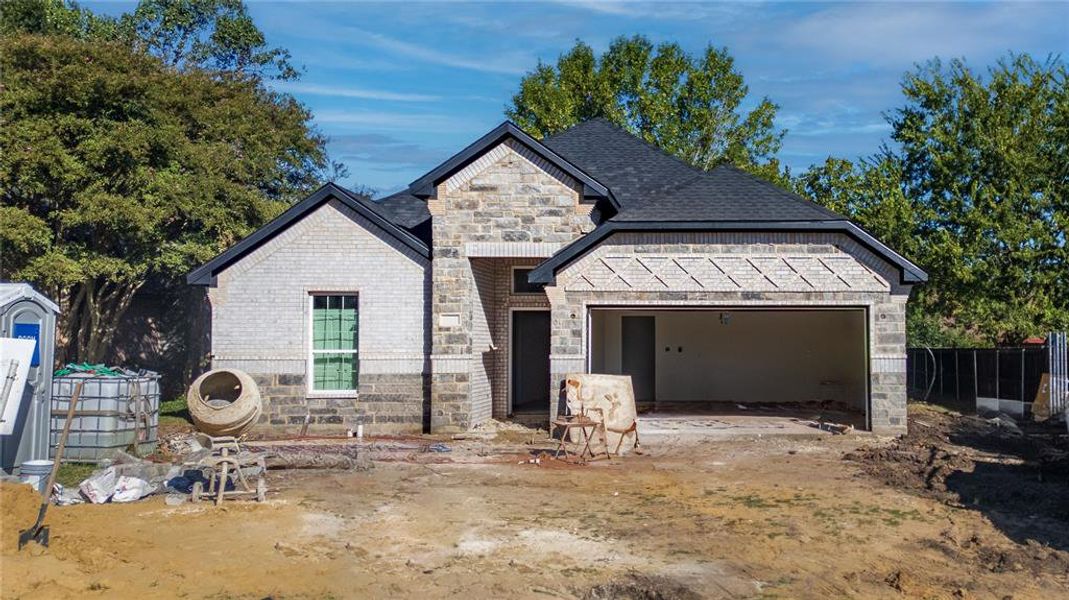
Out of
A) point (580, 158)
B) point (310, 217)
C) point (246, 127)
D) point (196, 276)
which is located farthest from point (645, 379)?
point (246, 127)

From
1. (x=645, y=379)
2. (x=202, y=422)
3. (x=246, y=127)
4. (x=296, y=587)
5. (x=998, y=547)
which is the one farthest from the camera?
(x=246, y=127)

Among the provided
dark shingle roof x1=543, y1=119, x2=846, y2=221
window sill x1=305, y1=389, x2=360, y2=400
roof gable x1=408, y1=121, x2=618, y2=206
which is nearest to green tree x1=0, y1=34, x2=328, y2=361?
window sill x1=305, y1=389, x2=360, y2=400

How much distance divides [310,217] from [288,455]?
19.7ft

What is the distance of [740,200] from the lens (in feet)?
58.4

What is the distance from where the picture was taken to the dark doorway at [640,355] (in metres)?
24.0

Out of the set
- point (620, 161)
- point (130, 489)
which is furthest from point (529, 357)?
point (130, 489)

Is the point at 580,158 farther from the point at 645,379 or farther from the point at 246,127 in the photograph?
the point at 246,127

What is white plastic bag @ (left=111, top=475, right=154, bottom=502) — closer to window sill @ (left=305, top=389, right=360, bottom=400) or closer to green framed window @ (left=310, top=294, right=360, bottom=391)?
window sill @ (left=305, top=389, right=360, bottom=400)

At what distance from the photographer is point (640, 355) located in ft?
78.9

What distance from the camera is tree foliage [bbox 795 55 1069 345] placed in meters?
24.5

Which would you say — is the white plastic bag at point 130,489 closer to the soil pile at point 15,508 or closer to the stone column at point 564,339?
the soil pile at point 15,508

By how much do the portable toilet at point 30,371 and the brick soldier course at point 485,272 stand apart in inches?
198

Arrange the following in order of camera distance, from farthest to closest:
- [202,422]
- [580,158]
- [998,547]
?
[580,158] → [202,422] → [998,547]

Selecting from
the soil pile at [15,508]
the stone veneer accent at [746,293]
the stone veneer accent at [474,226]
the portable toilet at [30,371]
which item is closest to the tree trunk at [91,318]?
the stone veneer accent at [474,226]
